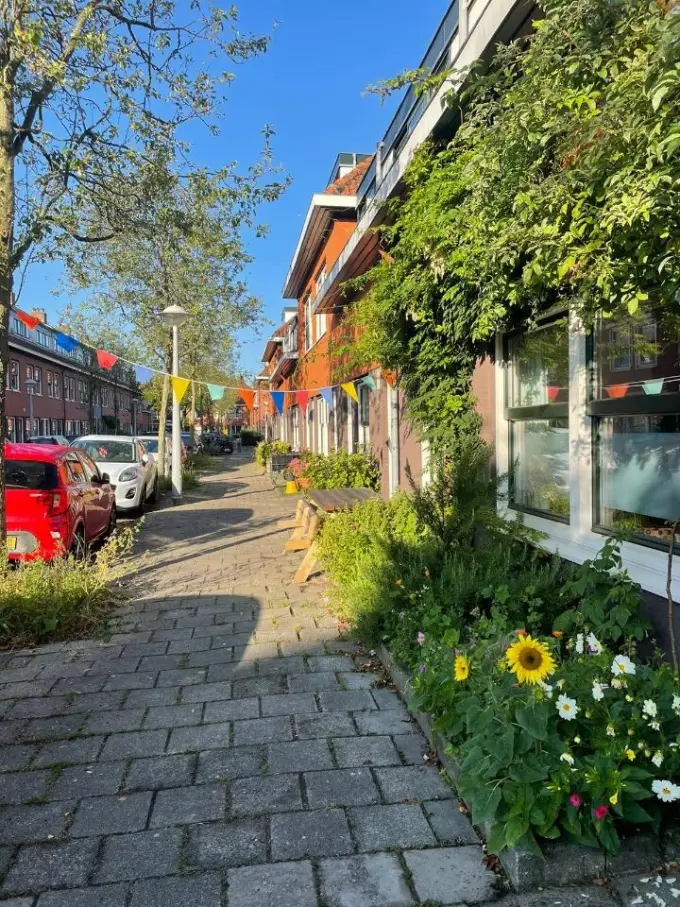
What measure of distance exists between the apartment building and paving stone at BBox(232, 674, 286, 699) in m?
26.3

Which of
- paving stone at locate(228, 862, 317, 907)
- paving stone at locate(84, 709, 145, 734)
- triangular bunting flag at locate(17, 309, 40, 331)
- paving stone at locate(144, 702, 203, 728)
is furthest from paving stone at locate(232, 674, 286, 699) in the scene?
triangular bunting flag at locate(17, 309, 40, 331)

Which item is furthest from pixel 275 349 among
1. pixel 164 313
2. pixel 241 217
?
pixel 241 217

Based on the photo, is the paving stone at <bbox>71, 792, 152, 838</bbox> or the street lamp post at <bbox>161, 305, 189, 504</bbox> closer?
the paving stone at <bbox>71, 792, 152, 838</bbox>

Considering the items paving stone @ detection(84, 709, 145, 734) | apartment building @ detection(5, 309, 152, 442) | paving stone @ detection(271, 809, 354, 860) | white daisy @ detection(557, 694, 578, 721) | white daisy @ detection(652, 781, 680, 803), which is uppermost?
apartment building @ detection(5, 309, 152, 442)

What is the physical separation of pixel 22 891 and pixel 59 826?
0.35 metres

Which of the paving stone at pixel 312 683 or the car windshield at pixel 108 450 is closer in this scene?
the paving stone at pixel 312 683

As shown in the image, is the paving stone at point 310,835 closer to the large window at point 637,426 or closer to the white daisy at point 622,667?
the white daisy at point 622,667

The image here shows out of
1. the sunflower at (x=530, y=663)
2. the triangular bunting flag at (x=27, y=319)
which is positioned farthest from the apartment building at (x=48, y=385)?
the sunflower at (x=530, y=663)

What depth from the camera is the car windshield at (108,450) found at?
39.3ft

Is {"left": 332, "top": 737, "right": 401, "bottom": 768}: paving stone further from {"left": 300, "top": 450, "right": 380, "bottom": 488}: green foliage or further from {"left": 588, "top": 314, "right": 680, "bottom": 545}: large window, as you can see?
{"left": 300, "top": 450, "right": 380, "bottom": 488}: green foliage

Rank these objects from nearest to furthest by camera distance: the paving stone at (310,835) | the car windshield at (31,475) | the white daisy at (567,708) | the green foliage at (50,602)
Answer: the white daisy at (567,708)
the paving stone at (310,835)
the green foliage at (50,602)
the car windshield at (31,475)

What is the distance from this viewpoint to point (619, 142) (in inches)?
78.7

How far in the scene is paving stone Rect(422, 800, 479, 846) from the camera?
2.25 meters

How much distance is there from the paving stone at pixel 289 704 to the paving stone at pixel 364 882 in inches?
46.2
